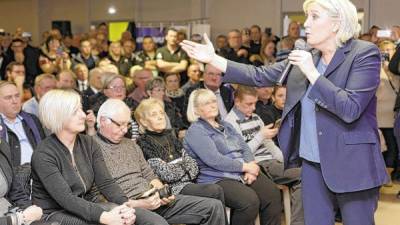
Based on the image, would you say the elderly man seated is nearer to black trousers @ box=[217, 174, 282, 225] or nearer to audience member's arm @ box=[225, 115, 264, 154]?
black trousers @ box=[217, 174, 282, 225]

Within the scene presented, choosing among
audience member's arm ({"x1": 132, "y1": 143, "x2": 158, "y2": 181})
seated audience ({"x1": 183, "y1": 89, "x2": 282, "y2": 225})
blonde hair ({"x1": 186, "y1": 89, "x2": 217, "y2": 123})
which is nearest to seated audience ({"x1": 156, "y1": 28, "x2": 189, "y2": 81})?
blonde hair ({"x1": 186, "y1": 89, "x2": 217, "y2": 123})

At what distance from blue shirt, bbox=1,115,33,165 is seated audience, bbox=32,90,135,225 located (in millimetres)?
853

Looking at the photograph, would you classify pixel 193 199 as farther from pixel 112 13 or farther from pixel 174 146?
pixel 112 13

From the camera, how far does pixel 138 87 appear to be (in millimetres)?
5113

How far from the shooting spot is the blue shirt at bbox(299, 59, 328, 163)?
6.50ft

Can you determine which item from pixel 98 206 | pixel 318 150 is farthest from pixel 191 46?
pixel 98 206

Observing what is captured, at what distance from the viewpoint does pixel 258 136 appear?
12.9 ft

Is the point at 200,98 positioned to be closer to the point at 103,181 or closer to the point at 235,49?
the point at 103,181

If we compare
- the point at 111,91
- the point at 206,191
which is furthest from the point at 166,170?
the point at 111,91

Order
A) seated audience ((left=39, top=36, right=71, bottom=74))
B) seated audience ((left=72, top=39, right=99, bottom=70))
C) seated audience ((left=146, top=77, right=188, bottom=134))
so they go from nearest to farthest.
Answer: seated audience ((left=146, top=77, right=188, bottom=134)) → seated audience ((left=39, top=36, right=71, bottom=74)) → seated audience ((left=72, top=39, right=99, bottom=70))

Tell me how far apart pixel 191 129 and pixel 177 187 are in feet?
1.31

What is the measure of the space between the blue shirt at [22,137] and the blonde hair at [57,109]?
89 centimetres

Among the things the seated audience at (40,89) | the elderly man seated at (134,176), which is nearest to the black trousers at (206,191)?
the elderly man seated at (134,176)

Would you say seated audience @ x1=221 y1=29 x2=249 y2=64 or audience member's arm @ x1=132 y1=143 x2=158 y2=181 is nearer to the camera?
audience member's arm @ x1=132 y1=143 x2=158 y2=181
